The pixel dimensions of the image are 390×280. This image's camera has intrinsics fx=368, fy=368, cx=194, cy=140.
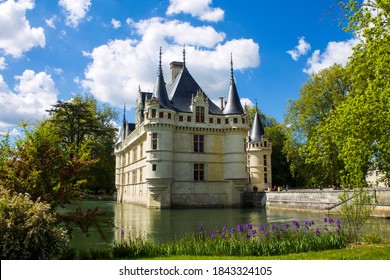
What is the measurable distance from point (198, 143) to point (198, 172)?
2.55 meters

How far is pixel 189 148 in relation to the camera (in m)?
31.9

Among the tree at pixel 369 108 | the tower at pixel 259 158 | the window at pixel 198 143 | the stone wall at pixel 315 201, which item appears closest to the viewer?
the tree at pixel 369 108

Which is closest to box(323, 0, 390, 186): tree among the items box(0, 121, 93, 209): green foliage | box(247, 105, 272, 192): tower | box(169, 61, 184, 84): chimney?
box(0, 121, 93, 209): green foliage

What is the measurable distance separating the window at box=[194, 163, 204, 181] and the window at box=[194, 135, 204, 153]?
4.04 ft

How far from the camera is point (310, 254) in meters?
7.44

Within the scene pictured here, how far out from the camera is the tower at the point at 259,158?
45.3 metres

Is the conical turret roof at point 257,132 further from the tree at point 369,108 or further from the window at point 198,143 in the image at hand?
the tree at point 369,108

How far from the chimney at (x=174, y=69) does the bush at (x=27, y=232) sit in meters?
31.2

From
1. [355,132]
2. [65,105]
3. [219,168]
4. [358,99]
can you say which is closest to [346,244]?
[355,132]

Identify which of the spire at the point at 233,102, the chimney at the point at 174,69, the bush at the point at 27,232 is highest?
the chimney at the point at 174,69

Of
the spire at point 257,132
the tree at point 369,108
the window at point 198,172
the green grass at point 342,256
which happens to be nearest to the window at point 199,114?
the window at point 198,172

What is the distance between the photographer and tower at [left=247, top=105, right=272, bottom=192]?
45.3m

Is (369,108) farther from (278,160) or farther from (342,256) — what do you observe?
(278,160)

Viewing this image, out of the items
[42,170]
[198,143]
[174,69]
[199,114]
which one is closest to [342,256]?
[42,170]
